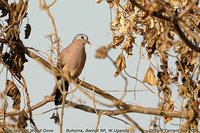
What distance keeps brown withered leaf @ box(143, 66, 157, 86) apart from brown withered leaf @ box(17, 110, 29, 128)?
1.00m

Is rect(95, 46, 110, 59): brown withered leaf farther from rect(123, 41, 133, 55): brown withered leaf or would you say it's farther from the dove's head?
the dove's head

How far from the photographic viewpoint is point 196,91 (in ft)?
12.1

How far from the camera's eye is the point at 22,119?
4211 mm

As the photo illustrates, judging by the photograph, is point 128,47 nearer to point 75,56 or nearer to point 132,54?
point 132,54

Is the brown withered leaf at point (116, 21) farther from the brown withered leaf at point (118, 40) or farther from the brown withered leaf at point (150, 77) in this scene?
the brown withered leaf at point (150, 77)

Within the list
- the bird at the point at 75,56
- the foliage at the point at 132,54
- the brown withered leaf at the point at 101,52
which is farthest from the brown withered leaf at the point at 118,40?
the bird at the point at 75,56

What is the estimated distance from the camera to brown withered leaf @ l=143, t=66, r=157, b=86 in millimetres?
3933

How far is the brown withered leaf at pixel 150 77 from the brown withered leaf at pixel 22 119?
3.28 ft

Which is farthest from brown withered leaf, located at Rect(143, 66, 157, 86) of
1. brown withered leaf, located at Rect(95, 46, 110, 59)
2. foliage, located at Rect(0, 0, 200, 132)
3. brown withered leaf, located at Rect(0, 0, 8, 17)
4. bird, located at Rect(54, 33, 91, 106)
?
bird, located at Rect(54, 33, 91, 106)

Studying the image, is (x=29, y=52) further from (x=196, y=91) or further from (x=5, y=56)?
(x=196, y=91)

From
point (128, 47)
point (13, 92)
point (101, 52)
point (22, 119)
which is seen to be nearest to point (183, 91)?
point (128, 47)

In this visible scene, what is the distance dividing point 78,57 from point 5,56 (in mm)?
2098

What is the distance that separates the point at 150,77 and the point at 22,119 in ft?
3.52

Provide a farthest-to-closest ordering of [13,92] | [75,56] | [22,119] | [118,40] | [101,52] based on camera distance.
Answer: [75,56] → [13,92] → [22,119] → [118,40] → [101,52]
